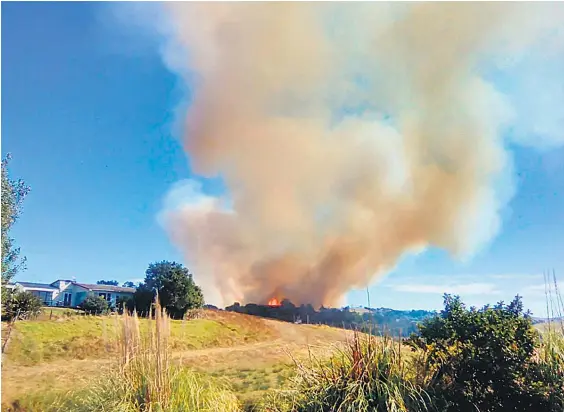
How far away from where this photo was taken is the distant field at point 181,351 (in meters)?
5.57

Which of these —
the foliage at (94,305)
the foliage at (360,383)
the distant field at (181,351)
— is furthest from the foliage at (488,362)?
the foliage at (94,305)

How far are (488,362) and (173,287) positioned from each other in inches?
978

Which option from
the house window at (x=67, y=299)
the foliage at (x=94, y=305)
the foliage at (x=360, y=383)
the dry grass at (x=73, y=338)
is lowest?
the dry grass at (x=73, y=338)

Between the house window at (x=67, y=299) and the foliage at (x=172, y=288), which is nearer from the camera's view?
the foliage at (x=172, y=288)

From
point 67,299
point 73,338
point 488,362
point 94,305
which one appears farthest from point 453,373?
point 67,299

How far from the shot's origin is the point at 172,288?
27250mm

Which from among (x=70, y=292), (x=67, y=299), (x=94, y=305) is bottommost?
(x=94, y=305)

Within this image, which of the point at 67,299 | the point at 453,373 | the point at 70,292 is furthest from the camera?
the point at 70,292

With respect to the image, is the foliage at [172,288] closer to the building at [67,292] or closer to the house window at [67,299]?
the building at [67,292]

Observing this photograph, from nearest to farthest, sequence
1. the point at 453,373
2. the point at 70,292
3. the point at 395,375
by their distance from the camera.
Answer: the point at 395,375
the point at 453,373
the point at 70,292

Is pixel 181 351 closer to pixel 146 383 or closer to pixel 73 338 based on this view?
pixel 146 383

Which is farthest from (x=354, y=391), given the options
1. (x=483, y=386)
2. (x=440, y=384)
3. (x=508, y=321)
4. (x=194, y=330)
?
(x=194, y=330)

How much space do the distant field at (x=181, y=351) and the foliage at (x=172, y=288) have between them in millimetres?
1755

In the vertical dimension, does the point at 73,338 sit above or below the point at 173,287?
below
